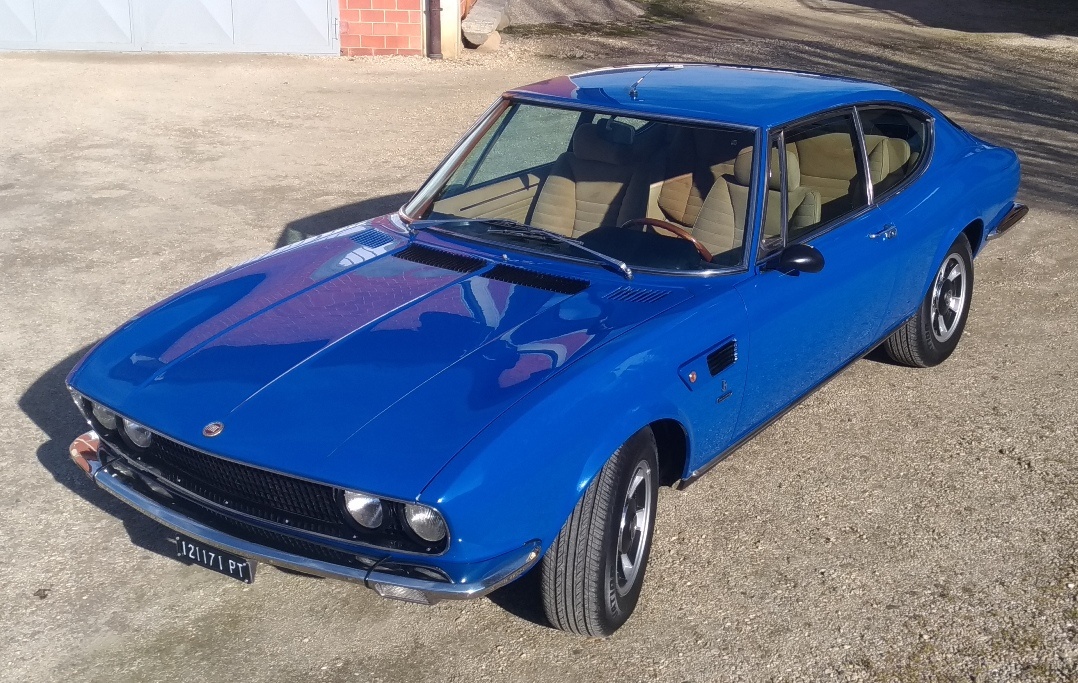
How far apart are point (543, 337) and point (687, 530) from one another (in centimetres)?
116

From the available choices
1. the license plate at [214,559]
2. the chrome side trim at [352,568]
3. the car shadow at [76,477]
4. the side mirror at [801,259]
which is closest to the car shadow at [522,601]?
the car shadow at [76,477]

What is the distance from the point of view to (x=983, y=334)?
623 cm

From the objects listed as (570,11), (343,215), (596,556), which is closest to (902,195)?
(596,556)

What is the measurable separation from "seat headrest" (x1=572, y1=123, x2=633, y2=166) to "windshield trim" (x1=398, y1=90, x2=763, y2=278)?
0.38 feet

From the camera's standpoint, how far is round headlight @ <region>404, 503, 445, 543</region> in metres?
3.11

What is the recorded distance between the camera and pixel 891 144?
17.3 ft

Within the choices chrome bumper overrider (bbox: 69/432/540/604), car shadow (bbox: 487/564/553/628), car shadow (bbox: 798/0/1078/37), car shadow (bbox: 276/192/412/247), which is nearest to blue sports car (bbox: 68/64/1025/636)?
chrome bumper overrider (bbox: 69/432/540/604)

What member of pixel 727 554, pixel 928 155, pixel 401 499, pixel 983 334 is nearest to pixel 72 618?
pixel 401 499

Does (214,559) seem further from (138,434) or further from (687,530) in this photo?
(687,530)

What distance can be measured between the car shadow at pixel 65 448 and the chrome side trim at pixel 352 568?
0.72 m

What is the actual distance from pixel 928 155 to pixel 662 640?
9.80 feet

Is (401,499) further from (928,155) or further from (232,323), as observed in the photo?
(928,155)

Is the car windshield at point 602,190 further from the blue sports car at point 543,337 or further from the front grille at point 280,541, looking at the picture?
the front grille at point 280,541

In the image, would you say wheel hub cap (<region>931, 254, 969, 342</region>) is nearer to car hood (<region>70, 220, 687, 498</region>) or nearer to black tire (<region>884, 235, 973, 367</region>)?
black tire (<region>884, 235, 973, 367</region>)
